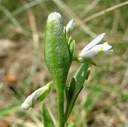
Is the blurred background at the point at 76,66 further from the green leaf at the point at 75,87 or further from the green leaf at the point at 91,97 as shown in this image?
the green leaf at the point at 75,87

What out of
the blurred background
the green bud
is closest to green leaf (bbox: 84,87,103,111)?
the blurred background

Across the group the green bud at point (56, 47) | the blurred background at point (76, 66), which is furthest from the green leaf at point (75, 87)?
the blurred background at point (76, 66)

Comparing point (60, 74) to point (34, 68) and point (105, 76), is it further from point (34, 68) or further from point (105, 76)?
point (34, 68)

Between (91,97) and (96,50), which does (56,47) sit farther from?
(91,97)

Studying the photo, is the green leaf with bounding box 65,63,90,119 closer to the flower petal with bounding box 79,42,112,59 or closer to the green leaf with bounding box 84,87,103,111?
the flower petal with bounding box 79,42,112,59

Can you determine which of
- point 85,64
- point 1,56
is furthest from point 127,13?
point 85,64

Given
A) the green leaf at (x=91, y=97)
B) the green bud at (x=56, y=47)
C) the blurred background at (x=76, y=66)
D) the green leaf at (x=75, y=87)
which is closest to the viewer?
the green bud at (x=56, y=47)
